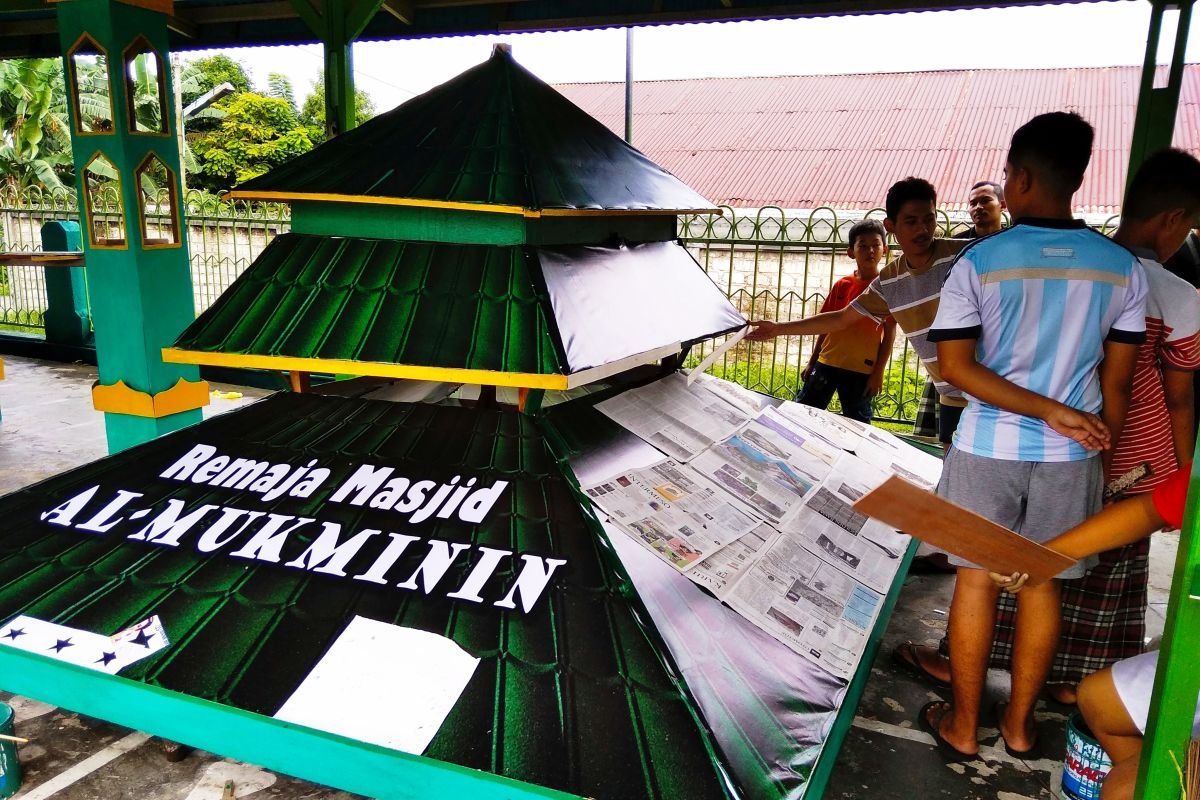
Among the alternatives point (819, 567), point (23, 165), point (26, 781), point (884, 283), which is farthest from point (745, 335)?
point (23, 165)

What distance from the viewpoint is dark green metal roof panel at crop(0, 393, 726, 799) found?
1.71 meters

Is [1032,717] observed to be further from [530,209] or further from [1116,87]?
[1116,87]

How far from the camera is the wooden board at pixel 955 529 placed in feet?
4.84

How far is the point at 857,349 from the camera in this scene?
4660 mm

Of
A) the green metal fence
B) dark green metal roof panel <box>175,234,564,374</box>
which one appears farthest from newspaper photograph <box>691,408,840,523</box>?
the green metal fence

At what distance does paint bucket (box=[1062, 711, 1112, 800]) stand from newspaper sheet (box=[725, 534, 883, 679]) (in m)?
0.56

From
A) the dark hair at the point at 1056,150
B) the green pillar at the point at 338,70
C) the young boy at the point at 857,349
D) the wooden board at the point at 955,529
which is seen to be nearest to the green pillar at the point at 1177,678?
the wooden board at the point at 955,529

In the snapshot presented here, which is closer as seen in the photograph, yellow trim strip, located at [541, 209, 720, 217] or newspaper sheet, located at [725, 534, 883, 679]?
newspaper sheet, located at [725, 534, 883, 679]

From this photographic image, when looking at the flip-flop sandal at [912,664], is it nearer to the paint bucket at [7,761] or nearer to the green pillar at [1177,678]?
the green pillar at [1177,678]

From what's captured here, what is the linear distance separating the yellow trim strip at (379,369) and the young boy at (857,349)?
2.85m

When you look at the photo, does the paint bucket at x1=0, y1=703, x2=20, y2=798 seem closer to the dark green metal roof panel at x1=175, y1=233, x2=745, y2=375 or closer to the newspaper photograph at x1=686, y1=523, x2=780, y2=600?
the dark green metal roof panel at x1=175, y1=233, x2=745, y2=375

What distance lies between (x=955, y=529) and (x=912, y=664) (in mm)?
1758

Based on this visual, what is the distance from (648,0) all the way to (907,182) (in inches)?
105

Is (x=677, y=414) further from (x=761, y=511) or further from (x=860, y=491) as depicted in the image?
(x=860, y=491)
